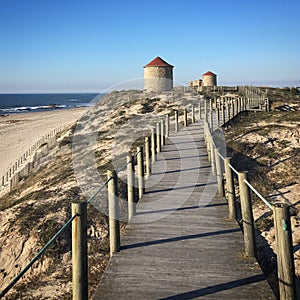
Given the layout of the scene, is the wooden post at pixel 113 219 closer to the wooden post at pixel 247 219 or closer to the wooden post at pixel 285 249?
the wooden post at pixel 247 219

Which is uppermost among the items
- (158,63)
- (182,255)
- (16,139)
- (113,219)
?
(158,63)

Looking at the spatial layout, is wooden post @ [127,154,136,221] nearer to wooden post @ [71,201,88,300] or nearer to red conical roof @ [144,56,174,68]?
wooden post @ [71,201,88,300]

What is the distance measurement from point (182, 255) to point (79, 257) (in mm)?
1721

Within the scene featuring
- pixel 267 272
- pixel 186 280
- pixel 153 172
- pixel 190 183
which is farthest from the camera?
pixel 153 172

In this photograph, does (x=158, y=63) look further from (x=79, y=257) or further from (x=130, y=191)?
(x=79, y=257)

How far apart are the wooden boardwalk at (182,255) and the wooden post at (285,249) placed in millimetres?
411

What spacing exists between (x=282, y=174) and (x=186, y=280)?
8.06 meters

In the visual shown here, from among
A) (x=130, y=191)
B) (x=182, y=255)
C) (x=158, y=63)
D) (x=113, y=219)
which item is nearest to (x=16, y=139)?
(x=158, y=63)

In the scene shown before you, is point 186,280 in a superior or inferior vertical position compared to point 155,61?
inferior

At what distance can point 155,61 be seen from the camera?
5050cm

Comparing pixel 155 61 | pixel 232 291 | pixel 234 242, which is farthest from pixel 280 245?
pixel 155 61

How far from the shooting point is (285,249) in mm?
3193

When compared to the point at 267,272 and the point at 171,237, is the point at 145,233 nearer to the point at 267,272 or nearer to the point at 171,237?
the point at 171,237

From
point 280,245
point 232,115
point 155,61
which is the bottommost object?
point 280,245
